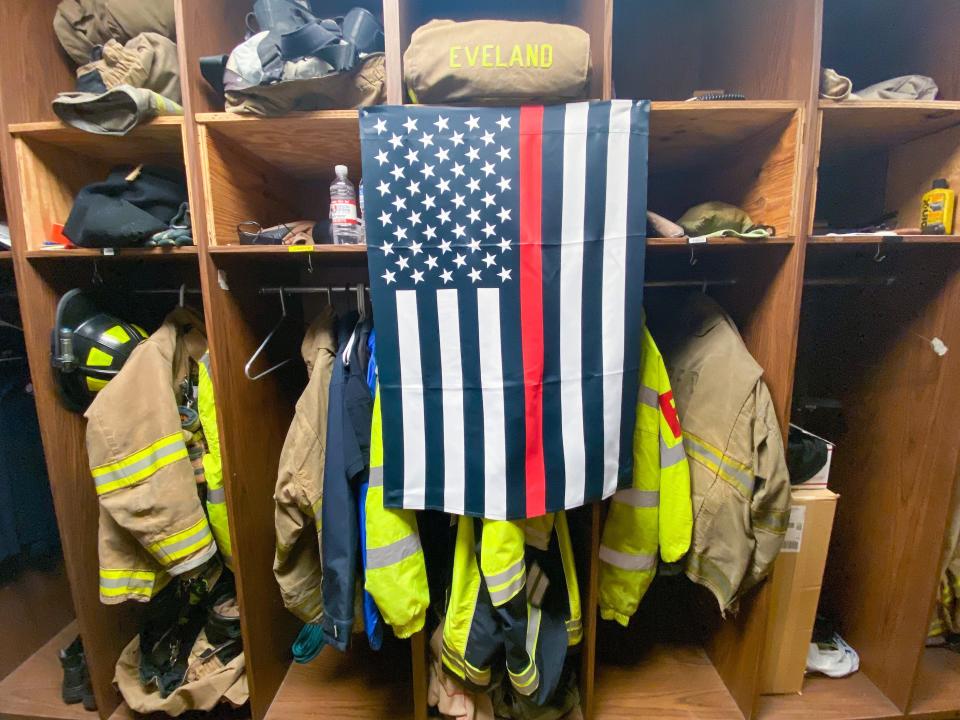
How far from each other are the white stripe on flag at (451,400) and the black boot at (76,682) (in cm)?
135

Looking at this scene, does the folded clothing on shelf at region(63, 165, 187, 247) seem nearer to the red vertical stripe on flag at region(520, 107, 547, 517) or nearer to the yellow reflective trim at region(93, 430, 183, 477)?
the yellow reflective trim at region(93, 430, 183, 477)

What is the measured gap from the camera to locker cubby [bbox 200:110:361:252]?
1.06 metres

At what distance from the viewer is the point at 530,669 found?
1.10m

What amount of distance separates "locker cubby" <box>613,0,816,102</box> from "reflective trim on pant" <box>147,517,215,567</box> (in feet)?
6.13

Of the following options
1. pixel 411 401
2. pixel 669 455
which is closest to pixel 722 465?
pixel 669 455

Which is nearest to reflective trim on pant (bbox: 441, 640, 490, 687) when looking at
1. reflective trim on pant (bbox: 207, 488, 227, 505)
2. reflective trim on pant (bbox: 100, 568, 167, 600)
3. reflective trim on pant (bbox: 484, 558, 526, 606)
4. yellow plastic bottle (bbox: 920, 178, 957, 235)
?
reflective trim on pant (bbox: 484, 558, 526, 606)

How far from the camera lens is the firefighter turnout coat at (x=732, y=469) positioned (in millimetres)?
1113

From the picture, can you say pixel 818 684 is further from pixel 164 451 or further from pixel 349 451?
pixel 164 451

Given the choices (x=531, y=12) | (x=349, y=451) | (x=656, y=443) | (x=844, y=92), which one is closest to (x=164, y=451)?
(x=349, y=451)

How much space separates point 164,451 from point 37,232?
0.69 metres

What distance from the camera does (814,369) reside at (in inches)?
64.6

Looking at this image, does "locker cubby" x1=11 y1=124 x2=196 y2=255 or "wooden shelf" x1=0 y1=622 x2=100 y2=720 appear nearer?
"locker cubby" x1=11 y1=124 x2=196 y2=255

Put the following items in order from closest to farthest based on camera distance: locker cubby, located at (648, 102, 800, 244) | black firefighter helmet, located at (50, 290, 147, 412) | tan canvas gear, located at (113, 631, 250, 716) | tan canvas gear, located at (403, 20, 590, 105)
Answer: tan canvas gear, located at (403, 20, 590, 105), locker cubby, located at (648, 102, 800, 244), black firefighter helmet, located at (50, 290, 147, 412), tan canvas gear, located at (113, 631, 250, 716)

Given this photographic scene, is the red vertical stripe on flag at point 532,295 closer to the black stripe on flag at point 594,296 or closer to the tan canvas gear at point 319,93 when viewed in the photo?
the black stripe on flag at point 594,296
